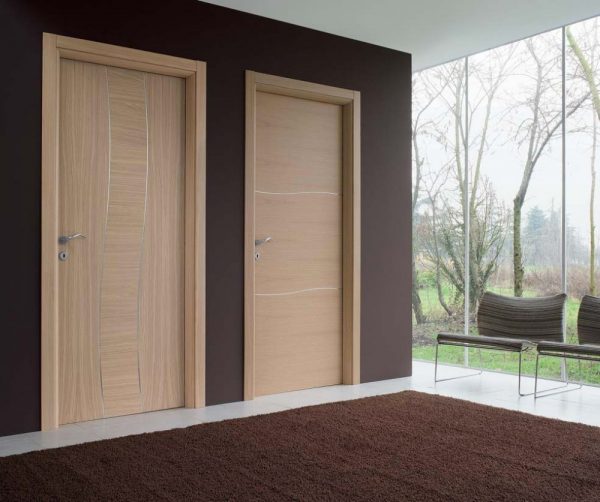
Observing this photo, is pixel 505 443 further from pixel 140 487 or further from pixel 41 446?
pixel 41 446

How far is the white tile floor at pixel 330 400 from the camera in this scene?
142 inches

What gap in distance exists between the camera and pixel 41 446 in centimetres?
341

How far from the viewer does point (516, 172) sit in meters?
6.75

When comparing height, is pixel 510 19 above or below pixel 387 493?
above

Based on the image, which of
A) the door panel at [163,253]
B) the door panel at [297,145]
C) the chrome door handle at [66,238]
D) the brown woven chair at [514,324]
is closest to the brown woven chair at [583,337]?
the brown woven chair at [514,324]

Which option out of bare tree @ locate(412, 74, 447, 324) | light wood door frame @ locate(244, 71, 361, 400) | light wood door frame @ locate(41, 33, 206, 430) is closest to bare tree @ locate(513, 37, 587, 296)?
bare tree @ locate(412, 74, 447, 324)

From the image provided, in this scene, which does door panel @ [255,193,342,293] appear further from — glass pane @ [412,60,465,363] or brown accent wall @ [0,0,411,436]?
glass pane @ [412,60,465,363]

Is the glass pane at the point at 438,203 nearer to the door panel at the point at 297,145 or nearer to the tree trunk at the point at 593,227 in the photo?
the tree trunk at the point at 593,227

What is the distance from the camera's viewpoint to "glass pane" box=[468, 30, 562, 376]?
6.48 m

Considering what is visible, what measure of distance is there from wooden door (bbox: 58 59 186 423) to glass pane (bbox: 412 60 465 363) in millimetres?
4047

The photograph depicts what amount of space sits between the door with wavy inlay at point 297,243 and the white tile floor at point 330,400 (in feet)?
0.79

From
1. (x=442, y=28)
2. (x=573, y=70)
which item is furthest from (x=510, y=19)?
(x=573, y=70)

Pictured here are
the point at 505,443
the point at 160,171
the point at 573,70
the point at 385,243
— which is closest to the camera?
the point at 505,443

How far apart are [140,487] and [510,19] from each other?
3.93 meters
